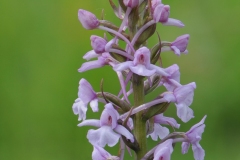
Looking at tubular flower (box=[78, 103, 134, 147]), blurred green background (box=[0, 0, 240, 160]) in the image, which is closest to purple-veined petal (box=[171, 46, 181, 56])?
tubular flower (box=[78, 103, 134, 147])

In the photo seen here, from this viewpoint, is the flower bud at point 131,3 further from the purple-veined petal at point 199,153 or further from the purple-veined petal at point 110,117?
the purple-veined petal at point 199,153

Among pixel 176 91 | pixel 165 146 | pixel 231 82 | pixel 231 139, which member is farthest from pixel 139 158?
pixel 231 82

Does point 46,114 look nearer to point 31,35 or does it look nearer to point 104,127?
point 31,35

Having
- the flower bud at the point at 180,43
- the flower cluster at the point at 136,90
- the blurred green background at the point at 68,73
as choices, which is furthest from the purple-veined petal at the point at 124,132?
the blurred green background at the point at 68,73

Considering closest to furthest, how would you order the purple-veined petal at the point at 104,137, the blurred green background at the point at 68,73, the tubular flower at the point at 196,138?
the purple-veined petal at the point at 104,137 → the tubular flower at the point at 196,138 → the blurred green background at the point at 68,73

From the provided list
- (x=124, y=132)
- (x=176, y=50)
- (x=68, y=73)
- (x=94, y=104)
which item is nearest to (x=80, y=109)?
(x=94, y=104)

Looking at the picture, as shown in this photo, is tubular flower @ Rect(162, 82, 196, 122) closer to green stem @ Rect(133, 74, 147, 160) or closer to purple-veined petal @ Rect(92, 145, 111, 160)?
green stem @ Rect(133, 74, 147, 160)
